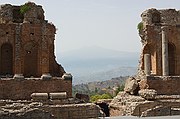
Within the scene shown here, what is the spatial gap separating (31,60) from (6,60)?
220 centimetres

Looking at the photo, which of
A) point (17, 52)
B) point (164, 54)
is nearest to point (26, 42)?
point (17, 52)

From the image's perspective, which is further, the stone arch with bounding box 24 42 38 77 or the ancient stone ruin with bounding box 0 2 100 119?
the stone arch with bounding box 24 42 38 77

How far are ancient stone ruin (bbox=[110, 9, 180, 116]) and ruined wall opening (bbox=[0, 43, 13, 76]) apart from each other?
9784 millimetres

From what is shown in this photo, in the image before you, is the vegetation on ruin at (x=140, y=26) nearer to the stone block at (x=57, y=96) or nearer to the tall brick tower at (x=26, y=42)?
the tall brick tower at (x=26, y=42)

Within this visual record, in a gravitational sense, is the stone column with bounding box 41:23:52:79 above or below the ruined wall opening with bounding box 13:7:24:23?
below

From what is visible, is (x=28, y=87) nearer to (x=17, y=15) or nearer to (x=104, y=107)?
(x=104, y=107)

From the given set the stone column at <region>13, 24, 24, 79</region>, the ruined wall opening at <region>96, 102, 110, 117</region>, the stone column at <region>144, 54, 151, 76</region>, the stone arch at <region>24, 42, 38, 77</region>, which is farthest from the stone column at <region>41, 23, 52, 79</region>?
the stone column at <region>144, 54, 151, 76</region>

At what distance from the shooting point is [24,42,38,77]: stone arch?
1348 inches

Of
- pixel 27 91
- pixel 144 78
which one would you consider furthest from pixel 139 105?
pixel 27 91

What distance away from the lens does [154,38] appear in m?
36.3

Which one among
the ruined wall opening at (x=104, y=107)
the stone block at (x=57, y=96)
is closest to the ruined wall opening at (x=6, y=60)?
the stone block at (x=57, y=96)

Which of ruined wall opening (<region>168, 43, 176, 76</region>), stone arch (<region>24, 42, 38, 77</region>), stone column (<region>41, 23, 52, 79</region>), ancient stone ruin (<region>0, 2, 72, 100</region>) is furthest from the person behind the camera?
ruined wall opening (<region>168, 43, 176, 76</region>)

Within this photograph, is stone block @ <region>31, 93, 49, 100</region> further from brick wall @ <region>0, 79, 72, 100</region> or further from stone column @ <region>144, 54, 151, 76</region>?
stone column @ <region>144, 54, 151, 76</region>

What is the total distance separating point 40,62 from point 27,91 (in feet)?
16.1
